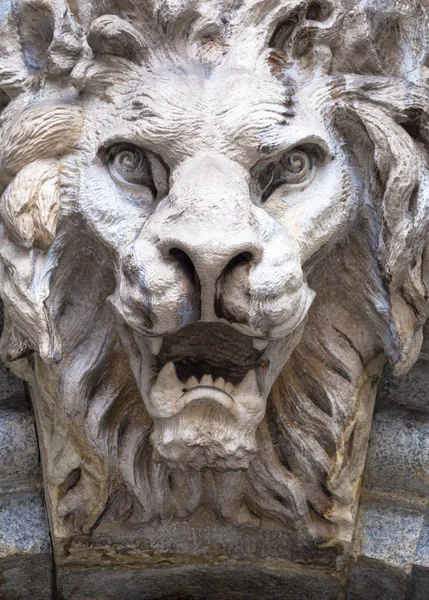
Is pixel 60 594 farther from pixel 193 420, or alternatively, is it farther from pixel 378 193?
pixel 378 193

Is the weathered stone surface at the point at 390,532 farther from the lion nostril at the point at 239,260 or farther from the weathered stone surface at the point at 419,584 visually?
the lion nostril at the point at 239,260

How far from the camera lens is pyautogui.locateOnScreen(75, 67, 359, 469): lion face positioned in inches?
49.3

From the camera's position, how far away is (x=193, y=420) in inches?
54.8

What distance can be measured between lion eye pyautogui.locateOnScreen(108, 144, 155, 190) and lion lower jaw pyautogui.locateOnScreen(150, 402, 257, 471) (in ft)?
0.94

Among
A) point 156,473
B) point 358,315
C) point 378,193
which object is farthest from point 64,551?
point 378,193

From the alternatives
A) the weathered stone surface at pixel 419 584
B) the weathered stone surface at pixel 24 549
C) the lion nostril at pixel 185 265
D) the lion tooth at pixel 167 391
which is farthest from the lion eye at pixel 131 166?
the weathered stone surface at pixel 419 584

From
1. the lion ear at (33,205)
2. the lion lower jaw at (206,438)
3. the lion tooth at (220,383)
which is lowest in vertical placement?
the lion lower jaw at (206,438)

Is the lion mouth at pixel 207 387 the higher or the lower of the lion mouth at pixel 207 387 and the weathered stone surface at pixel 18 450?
the higher

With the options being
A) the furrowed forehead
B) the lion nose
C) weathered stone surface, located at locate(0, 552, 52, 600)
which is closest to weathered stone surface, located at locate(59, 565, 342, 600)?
weathered stone surface, located at locate(0, 552, 52, 600)

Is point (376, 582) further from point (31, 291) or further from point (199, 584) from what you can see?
point (31, 291)

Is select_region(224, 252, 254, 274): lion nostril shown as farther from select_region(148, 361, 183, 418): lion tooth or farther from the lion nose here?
select_region(148, 361, 183, 418): lion tooth

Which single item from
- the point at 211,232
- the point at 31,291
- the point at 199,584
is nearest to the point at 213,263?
the point at 211,232

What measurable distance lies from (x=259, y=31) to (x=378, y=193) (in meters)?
0.25

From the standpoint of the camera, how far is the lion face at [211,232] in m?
1.25
